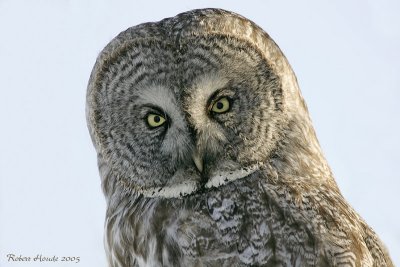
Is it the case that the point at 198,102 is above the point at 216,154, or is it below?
above

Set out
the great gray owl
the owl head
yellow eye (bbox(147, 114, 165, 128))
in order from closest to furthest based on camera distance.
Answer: the great gray owl < the owl head < yellow eye (bbox(147, 114, 165, 128))

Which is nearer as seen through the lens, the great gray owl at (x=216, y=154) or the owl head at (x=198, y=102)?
the great gray owl at (x=216, y=154)

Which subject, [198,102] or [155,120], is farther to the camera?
[155,120]

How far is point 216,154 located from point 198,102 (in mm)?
282

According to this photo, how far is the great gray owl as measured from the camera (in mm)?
5453

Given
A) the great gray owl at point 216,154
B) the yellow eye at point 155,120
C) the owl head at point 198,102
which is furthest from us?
the yellow eye at point 155,120

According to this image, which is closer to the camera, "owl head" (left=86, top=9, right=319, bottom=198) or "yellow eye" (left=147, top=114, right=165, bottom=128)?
"owl head" (left=86, top=9, right=319, bottom=198)

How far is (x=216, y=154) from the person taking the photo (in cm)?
566

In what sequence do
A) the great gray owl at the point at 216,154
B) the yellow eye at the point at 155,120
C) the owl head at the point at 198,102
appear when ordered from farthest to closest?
the yellow eye at the point at 155,120
the owl head at the point at 198,102
the great gray owl at the point at 216,154

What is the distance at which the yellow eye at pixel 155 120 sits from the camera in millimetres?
5754

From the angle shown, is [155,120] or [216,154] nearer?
[216,154]

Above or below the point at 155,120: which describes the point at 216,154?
below

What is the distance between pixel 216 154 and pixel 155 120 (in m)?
0.38

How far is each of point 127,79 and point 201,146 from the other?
22.6 inches
